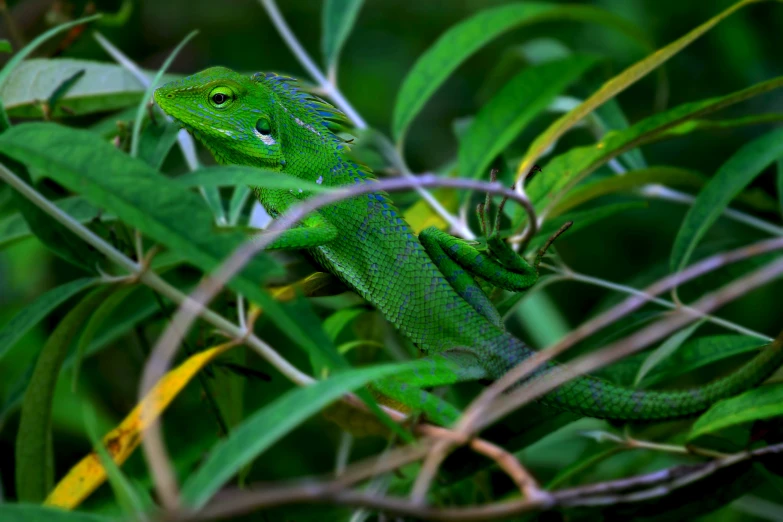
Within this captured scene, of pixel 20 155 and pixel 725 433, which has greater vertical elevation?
pixel 20 155

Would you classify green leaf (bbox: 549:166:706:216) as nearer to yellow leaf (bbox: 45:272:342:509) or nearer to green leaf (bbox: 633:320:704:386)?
green leaf (bbox: 633:320:704:386)

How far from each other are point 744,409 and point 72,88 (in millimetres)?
3144

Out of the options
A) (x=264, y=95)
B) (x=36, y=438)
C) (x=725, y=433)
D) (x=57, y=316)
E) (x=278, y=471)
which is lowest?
(x=278, y=471)

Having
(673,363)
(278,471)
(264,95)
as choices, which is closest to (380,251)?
(264,95)

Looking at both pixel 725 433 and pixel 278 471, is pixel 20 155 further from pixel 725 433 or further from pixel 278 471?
pixel 278 471

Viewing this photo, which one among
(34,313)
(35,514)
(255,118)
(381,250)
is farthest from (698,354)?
(34,313)

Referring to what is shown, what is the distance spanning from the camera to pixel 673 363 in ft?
9.25

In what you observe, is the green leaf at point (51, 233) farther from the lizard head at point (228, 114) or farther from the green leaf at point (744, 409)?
the green leaf at point (744, 409)

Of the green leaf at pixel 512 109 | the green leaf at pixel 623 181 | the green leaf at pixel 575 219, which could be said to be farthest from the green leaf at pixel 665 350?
the green leaf at pixel 512 109

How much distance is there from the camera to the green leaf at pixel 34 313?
2.40 m

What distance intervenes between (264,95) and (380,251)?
3.13ft

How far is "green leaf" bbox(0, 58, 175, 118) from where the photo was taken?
10.7ft

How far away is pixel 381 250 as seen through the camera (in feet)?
9.64

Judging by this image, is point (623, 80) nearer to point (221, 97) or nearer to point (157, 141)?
point (221, 97)
